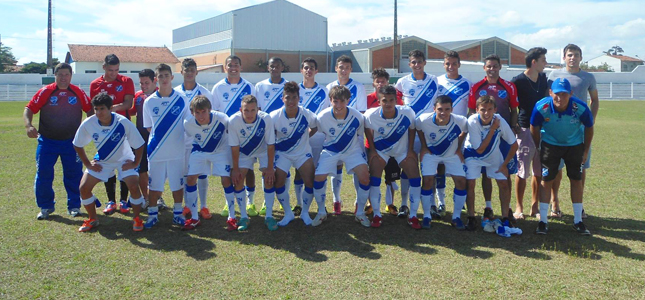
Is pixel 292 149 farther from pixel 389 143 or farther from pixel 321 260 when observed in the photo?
pixel 321 260

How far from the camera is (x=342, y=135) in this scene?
5.74 metres

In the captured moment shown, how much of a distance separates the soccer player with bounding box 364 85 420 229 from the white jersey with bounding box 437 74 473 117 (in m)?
0.69

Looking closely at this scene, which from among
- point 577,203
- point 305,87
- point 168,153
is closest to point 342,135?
point 305,87

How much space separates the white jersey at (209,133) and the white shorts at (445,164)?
238 cm

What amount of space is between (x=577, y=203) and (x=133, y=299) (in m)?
4.61

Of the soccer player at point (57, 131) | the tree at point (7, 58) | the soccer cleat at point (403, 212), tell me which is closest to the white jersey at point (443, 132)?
the soccer cleat at point (403, 212)

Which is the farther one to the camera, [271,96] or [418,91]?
[271,96]

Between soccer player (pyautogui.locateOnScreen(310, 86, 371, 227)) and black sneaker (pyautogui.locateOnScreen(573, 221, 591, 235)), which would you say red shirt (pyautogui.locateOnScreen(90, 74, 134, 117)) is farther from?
black sneaker (pyautogui.locateOnScreen(573, 221, 591, 235))

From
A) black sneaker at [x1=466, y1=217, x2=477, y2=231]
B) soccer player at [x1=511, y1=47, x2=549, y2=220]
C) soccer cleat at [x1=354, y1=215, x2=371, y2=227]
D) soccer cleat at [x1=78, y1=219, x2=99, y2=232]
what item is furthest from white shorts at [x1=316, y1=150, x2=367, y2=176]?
soccer cleat at [x1=78, y1=219, x2=99, y2=232]

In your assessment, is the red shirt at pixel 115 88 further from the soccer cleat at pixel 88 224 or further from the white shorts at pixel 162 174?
the soccer cleat at pixel 88 224

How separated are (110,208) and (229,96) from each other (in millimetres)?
2131

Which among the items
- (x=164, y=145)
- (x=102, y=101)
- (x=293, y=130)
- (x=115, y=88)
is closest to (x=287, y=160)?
(x=293, y=130)

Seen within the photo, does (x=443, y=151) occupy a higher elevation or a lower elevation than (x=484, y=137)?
lower

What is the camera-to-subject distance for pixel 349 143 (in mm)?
5781
